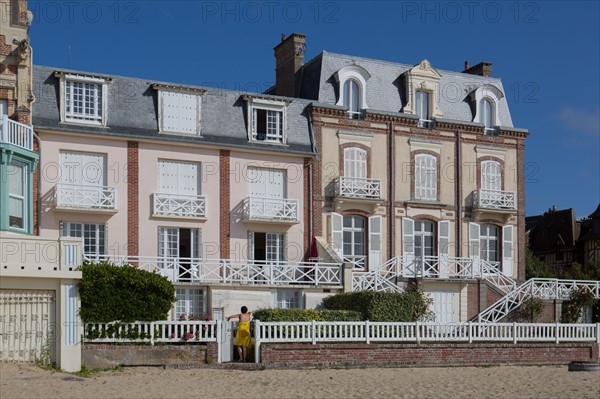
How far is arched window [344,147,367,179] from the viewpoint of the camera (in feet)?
108

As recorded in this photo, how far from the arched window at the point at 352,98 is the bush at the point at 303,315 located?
373 inches

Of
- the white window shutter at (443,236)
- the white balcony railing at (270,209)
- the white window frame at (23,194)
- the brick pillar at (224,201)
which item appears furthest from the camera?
the white window shutter at (443,236)

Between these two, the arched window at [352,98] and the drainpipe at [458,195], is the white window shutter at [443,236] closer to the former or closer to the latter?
the drainpipe at [458,195]

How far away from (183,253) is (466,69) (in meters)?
16.2

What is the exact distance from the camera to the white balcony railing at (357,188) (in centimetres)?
3222

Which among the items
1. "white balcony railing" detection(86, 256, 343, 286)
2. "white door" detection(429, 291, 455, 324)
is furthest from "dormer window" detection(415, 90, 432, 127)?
"white balcony railing" detection(86, 256, 343, 286)

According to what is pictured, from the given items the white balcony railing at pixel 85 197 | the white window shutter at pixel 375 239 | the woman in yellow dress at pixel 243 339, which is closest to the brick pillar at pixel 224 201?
the white balcony railing at pixel 85 197

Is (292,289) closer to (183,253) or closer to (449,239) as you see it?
(183,253)

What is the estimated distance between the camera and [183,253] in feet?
99.2

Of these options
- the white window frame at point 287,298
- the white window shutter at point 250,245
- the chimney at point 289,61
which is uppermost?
the chimney at point 289,61

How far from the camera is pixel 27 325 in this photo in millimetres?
20328

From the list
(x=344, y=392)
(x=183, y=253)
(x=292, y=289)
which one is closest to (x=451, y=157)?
(x=292, y=289)

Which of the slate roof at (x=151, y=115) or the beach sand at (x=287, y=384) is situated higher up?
the slate roof at (x=151, y=115)

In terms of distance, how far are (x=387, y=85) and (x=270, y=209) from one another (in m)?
7.34
